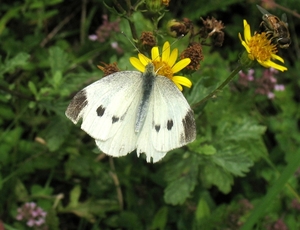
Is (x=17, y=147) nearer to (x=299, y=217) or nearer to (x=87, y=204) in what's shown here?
(x=87, y=204)

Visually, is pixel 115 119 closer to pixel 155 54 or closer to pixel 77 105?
pixel 77 105

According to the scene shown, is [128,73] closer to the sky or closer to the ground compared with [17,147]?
closer to the sky

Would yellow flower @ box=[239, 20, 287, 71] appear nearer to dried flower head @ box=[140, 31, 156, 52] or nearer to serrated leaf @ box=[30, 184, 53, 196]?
dried flower head @ box=[140, 31, 156, 52]

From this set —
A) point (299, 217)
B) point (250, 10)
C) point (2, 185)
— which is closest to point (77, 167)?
point (2, 185)

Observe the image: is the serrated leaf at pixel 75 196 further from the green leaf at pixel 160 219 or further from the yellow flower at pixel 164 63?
the yellow flower at pixel 164 63

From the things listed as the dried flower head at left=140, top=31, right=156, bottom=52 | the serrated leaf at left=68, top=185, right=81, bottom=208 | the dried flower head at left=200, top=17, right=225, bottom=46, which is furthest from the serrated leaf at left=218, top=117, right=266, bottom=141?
the serrated leaf at left=68, top=185, right=81, bottom=208

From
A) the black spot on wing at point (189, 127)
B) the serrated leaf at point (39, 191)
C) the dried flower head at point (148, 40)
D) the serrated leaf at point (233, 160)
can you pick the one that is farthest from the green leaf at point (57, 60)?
the black spot on wing at point (189, 127)
